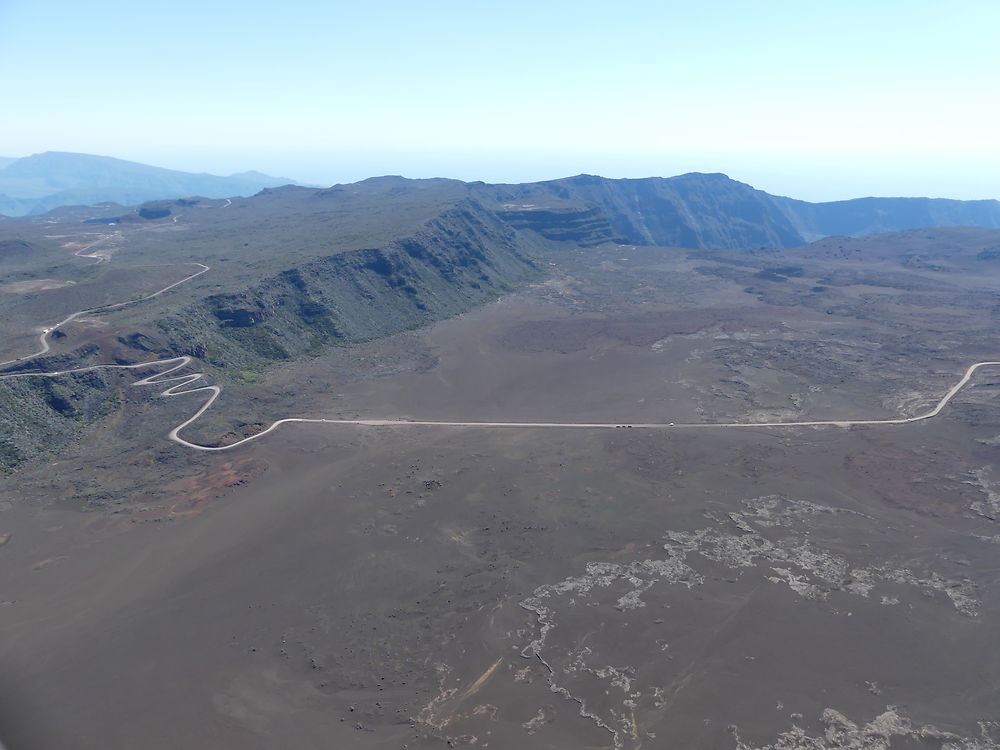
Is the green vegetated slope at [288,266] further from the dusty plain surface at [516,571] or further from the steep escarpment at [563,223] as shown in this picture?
the dusty plain surface at [516,571]

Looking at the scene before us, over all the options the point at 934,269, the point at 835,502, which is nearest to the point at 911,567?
the point at 835,502

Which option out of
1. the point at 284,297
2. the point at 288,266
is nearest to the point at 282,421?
the point at 284,297

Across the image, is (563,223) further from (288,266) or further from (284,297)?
(284,297)

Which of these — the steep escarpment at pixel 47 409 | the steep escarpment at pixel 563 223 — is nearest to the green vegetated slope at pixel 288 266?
the steep escarpment at pixel 47 409

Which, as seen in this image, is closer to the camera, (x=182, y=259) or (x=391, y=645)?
(x=391, y=645)

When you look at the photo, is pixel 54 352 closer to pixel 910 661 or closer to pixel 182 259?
pixel 182 259

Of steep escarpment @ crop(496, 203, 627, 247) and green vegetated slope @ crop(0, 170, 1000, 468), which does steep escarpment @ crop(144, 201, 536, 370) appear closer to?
green vegetated slope @ crop(0, 170, 1000, 468)

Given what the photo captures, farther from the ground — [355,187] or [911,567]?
[355,187]
